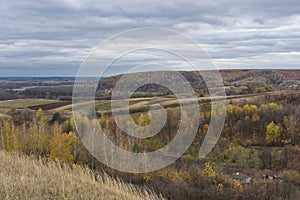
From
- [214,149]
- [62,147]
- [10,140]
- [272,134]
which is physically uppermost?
[10,140]

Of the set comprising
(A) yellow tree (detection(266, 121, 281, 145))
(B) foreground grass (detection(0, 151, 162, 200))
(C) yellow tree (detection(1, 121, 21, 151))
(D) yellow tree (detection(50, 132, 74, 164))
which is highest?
(B) foreground grass (detection(0, 151, 162, 200))

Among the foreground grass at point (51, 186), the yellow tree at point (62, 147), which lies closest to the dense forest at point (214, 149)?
the yellow tree at point (62, 147)

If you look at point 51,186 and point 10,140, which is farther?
point 10,140

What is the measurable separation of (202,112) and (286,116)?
1717 cm

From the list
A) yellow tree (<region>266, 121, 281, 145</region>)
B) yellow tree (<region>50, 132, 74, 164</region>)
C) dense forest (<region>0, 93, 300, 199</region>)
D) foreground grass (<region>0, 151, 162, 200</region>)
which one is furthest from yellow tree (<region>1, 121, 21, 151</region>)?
yellow tree (<region>266, 121, 281, 145</region>)

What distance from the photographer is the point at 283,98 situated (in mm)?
91750

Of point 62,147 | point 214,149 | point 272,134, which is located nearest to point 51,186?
point 62,147

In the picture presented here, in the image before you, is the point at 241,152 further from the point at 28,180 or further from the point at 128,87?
the point at 28,180

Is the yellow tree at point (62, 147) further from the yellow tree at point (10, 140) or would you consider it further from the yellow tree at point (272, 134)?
the yellow tree at point (272, 134)

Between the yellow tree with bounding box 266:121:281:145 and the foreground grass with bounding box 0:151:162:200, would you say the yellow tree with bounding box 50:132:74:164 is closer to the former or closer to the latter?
the foreground grass with bounding box 0:151:162:200

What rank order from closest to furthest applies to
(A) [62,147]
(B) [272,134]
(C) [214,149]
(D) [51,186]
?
(D) [51,186]
(A) [62,147]
(C) [214,149]
(B) [272,134]

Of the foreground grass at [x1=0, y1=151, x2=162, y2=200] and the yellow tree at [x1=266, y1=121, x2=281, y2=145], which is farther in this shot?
the yellow tree at [x1=266, y1=121, x2=281, y2=145]

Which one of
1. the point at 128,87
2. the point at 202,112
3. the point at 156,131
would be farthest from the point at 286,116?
the point at 128,87

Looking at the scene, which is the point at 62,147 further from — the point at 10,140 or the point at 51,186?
the point at 51,186
